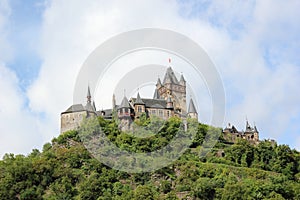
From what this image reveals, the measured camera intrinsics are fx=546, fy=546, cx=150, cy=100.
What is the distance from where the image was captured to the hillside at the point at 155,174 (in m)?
52.2

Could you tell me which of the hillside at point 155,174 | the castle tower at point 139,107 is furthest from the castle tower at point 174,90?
the hillside at point 155,174

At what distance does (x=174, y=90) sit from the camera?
8044 centimetres

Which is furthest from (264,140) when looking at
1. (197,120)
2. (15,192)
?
(15,192)

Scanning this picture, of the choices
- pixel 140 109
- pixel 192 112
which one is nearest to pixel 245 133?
pixel 192 112

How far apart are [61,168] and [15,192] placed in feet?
19.3

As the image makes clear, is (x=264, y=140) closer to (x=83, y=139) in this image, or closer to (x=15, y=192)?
(x=83, y=139)

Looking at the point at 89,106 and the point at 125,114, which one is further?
the point at 89,106

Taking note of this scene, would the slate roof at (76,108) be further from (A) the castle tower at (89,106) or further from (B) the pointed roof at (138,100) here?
(B) the pointed roof at (138,100)

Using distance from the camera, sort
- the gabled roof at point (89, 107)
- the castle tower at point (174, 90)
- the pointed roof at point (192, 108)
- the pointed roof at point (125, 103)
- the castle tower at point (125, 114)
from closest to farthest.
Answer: the castle tower at point (125, 114) < the pointed roof at point (125, 103) < the gabled roof at point (89, 107) < the pointed roof at point (192, 108) < the castle tower at point (174, 90)

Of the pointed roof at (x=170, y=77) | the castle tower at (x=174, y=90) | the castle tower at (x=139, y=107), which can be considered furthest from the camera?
the pointed roof at (x=170, y=77)

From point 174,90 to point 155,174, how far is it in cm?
2357

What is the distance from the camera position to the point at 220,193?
167 feet

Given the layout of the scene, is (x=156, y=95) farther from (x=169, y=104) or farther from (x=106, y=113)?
(x=106, y=113)

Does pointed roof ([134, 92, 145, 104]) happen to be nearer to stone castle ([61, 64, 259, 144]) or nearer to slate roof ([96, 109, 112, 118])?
stone castle ([61, 64, 259, 144])
